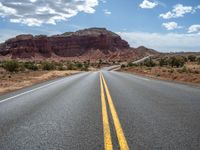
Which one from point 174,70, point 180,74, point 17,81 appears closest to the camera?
point 17,81

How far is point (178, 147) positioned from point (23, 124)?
3910mm

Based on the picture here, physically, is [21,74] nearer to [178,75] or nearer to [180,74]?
[180,74]

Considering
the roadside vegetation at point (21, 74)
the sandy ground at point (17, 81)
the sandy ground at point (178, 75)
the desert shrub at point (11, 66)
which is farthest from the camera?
the desert shrub at point (11, 66)

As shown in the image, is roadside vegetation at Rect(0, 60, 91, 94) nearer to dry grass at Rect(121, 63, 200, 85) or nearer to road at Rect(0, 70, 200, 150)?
road at Rect(0, 70, 200, 150)

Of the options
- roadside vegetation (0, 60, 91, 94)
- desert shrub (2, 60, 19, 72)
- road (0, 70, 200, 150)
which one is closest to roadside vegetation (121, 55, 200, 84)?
roadside vegetation (0, 60, 91, 94)

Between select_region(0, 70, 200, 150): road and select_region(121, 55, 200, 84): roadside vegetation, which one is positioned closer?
select_region(0, 70, 200, 150): road


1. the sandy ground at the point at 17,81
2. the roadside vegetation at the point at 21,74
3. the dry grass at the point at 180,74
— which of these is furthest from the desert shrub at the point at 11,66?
the dry grass at the point at 180,74

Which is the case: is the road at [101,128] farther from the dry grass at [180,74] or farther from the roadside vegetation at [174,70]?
the roadside vegetation at [174,70]

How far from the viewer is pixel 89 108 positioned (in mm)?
10219

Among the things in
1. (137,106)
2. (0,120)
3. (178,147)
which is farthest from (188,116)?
(0,120)

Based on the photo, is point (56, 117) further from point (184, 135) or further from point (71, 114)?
point (184, 135)

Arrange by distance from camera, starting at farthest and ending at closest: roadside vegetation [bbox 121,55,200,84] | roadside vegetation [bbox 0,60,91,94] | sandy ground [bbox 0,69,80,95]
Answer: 1. roadside vegetation [bbox 121,55,200,84]
2. roadside vegetation [bbox 0,60,91,94]
3. sandy ground [bbox 0,69,80,95]

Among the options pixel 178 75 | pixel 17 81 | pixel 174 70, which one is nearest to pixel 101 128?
pixel 17 81

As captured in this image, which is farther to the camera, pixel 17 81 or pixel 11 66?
pixel 11 66
